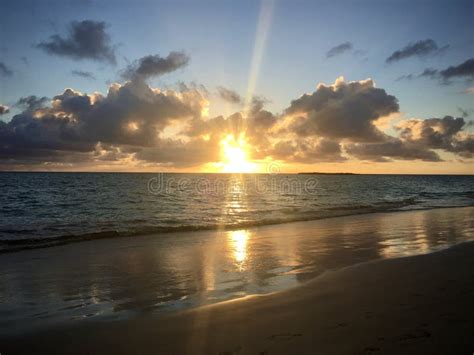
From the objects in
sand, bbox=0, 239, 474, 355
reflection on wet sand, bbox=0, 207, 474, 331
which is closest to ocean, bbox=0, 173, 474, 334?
reflection on wet sand, bbox=0, 207, 474, 331

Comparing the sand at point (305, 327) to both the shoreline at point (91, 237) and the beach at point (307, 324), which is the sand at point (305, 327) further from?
the shoreline at point (91, 237)

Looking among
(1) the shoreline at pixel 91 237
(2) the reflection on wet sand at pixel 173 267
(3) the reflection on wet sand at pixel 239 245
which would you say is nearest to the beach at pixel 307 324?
(2) the reflection on wet sand at pixel 173 267

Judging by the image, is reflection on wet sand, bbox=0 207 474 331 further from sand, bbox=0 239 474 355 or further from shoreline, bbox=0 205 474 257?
shoreline, bbox=0 205 474 257

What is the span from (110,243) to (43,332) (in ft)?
34.8

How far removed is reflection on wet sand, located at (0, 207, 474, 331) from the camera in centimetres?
752

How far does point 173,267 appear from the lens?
10891mm

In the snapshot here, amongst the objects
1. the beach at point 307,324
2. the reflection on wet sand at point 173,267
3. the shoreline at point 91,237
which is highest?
the beach at point 307,324

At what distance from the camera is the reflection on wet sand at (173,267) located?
7516mm

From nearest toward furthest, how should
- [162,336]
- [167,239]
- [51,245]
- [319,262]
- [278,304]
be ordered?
[162,336] → [278,304] → [319,262] → [51,245] → [167,239]

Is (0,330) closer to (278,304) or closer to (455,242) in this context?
(278,304)

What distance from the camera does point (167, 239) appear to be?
683 inches

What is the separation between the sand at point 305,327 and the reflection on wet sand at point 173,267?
0.86m

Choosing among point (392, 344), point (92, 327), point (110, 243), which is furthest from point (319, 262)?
point (110, 243)

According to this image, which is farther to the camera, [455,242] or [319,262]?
[455,242]
